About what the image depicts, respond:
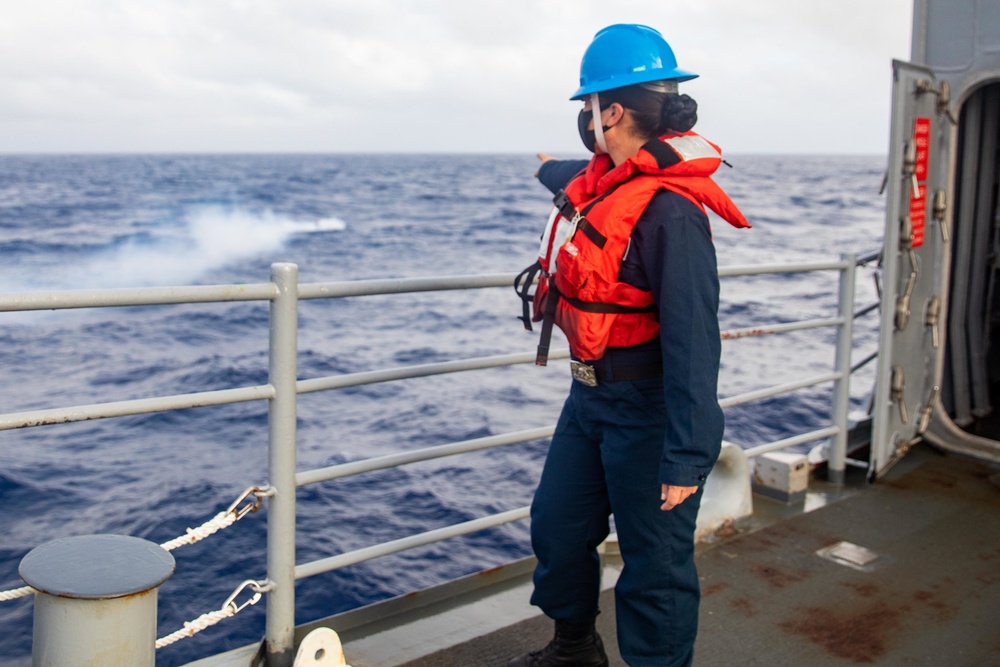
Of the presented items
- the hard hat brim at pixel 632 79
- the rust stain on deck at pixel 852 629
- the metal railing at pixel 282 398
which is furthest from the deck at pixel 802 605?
the hard hat brim at pixel 632 79

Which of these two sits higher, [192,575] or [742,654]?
[742,654]

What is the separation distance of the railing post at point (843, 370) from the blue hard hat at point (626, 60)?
A: 2302mm

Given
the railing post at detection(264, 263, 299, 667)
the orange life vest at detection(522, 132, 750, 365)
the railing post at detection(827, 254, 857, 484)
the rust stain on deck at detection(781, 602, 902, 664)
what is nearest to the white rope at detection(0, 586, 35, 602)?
the railing post at detection(264, 263, 299, 667)

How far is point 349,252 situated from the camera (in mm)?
30422

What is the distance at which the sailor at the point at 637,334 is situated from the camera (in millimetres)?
2268

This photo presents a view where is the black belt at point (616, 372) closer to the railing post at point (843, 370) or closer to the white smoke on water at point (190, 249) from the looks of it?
the railing post at point (843, 370)

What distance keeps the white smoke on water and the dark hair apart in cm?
1963

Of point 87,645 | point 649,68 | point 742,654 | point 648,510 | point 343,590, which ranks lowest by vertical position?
point 343,590

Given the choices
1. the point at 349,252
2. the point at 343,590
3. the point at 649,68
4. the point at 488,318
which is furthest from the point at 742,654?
the point at 349,252

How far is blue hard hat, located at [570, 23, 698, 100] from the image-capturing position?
7.64ft

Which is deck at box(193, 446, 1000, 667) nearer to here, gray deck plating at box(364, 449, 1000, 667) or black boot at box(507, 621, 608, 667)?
gray deck plating at box(364, 449, 1000, 667)

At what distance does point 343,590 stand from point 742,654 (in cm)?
353

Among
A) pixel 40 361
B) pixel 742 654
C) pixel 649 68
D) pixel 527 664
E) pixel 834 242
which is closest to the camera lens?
pixel 649 68

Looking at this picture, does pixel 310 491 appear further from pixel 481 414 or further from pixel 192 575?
pixel 481 414
